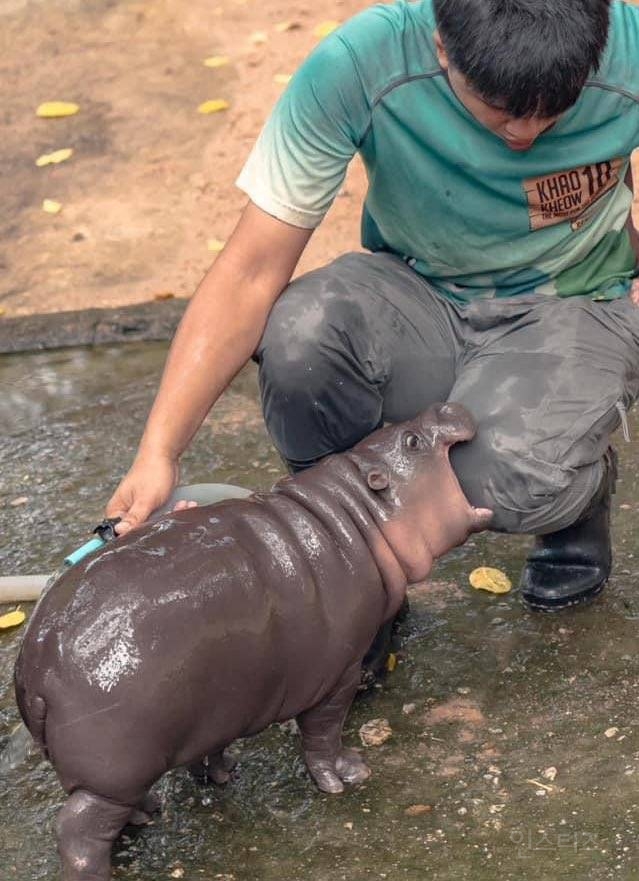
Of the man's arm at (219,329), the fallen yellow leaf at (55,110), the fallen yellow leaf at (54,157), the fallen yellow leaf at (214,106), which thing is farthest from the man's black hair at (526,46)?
the fallen yellow leaf at (55,110)

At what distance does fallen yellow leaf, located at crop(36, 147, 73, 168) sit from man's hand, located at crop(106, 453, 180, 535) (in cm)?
377

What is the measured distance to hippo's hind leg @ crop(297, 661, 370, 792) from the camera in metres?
2.96

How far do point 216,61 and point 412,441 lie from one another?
4729 millimetres

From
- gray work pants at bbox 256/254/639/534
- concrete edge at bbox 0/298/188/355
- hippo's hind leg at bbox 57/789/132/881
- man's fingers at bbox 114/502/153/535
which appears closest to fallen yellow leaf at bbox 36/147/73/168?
concrete edge at bbox 0/298/188/355

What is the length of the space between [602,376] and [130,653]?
1.34 meters

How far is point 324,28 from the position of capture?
7387 millimetres

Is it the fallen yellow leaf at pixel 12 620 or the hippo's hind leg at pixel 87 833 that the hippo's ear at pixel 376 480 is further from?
the fallen yellow leaf at pixel 12 620

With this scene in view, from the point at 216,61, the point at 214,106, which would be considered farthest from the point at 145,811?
the point at 216,61

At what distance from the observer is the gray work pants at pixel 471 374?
320 centimetres

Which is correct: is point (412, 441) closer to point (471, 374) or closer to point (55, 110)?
point (471, 374)

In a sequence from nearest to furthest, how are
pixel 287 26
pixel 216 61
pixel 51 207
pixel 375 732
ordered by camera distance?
pixel 375 732
pixel 51 207
pixel 216 61
pixel 287 26

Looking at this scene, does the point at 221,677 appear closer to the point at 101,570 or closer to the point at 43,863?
the point at 101,570

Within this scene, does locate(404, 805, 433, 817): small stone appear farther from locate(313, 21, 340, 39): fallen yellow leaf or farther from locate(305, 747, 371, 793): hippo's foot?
locate(313, 21, 340, 39): fallen yellow leaf

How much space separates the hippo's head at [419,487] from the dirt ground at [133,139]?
2.65m
